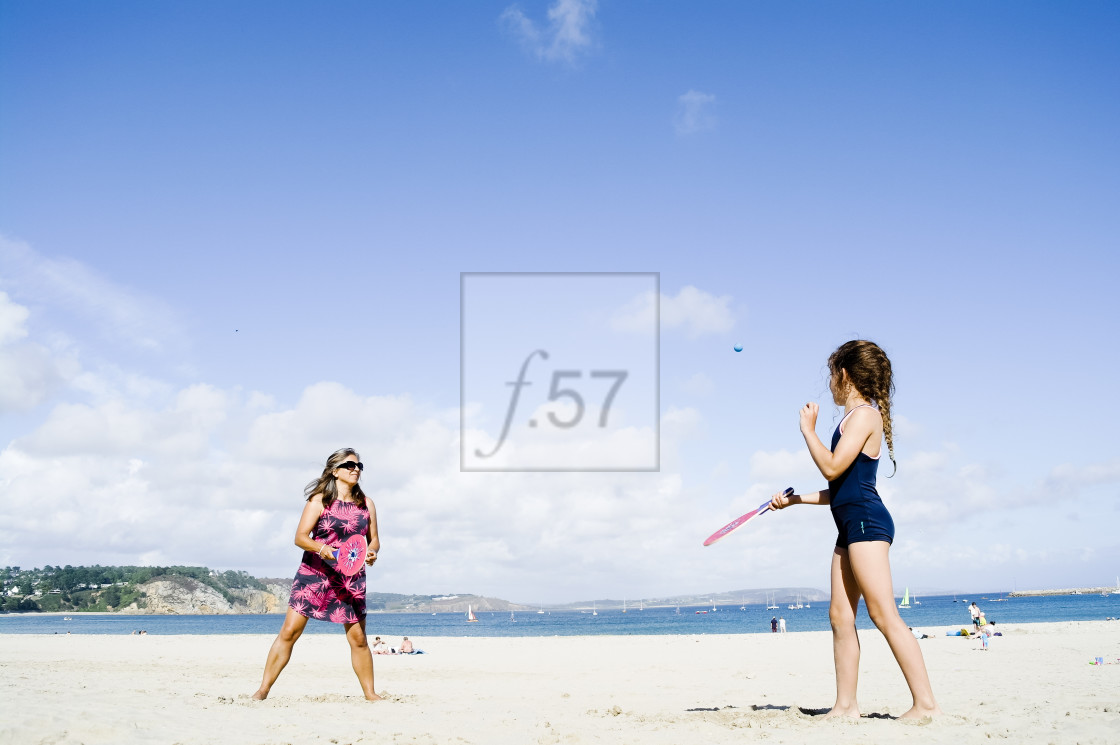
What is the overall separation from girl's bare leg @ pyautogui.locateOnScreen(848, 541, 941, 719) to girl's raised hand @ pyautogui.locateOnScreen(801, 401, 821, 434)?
2.26ft

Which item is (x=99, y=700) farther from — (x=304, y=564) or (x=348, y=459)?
(x=348, y=459)

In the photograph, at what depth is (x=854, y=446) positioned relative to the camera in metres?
4.32

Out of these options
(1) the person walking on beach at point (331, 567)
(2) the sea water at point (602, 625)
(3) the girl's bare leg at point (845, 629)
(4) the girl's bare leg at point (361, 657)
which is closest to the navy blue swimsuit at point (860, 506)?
(3) the girl's bare leg at point (845, 629)

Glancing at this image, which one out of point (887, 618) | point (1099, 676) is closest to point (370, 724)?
point (887, 618)

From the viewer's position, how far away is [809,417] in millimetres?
4523

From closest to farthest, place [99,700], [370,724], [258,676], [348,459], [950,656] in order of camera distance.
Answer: [370,724] → [99,700] → [348,459] → [258,676] → [950,656]

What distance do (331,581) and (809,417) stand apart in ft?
12.2

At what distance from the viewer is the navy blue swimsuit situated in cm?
426

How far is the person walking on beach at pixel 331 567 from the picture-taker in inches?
228

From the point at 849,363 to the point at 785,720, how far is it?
211 cm

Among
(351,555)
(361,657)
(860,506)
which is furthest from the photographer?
(361,657)

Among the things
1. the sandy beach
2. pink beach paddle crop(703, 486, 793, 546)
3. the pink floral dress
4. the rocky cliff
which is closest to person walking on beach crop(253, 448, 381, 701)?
the pink floral dress

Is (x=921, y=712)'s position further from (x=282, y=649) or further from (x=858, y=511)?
(x=282, y=649)

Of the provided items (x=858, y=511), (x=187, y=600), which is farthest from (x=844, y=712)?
(x=187, y=600)
